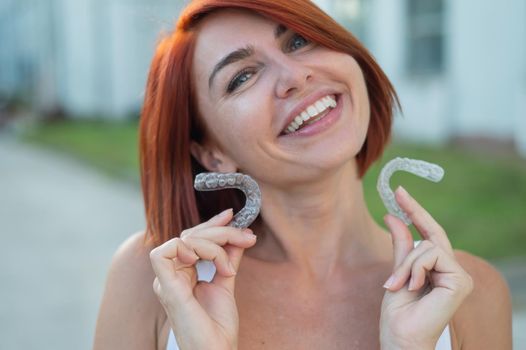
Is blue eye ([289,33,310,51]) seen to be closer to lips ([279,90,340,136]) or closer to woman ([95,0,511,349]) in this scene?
woman ([95,0,511,349])

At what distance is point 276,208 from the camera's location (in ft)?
6.42

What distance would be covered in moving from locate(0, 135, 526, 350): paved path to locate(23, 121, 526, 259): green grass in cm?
36

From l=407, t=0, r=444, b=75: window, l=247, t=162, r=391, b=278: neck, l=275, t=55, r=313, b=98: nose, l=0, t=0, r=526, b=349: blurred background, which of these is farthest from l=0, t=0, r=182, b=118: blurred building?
l=275, t=55, r=313, b=98: nose

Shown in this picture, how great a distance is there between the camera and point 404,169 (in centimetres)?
179

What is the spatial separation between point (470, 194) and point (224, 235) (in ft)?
18.3

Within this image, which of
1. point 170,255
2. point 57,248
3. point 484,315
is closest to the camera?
point 170,255

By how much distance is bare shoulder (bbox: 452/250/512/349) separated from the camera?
1817 mm

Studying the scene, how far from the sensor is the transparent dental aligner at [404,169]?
1.74m

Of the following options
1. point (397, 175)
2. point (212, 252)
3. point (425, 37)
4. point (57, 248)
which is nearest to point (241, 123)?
point (212, 252)

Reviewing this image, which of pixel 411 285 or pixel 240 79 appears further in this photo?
pixel 240 79

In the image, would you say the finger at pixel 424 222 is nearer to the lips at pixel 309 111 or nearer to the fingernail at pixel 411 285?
the fingernail at pixel 411 285

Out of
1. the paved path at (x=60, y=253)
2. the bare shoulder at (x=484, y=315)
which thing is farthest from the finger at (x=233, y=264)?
the paved path at (x=60, y=253)

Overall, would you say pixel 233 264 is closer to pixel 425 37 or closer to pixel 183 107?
pixel 183 107

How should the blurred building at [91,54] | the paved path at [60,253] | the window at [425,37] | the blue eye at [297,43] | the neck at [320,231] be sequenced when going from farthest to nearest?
the blurred building at [91,54]
the window at [425,37]
the paved path at [60,253]
the neck at [320,231]
the blue eye at [297,43]
